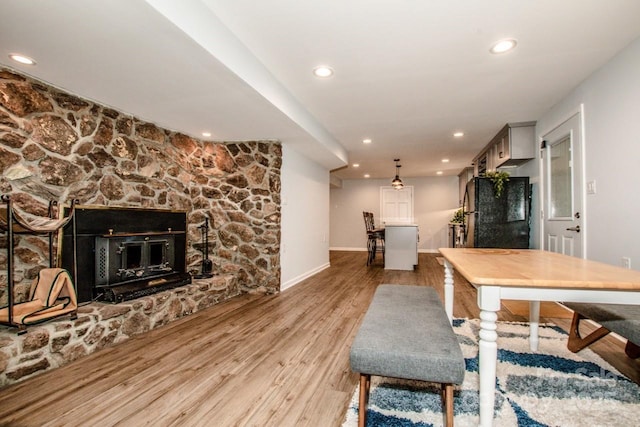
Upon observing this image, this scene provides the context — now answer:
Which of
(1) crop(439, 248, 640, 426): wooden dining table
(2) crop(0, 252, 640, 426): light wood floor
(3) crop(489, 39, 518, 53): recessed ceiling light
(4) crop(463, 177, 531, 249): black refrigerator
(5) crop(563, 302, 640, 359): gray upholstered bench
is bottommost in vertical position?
(2) crop(0, 252, 640, 426): light wood floor

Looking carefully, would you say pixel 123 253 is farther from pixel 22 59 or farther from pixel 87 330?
pixel 22 59

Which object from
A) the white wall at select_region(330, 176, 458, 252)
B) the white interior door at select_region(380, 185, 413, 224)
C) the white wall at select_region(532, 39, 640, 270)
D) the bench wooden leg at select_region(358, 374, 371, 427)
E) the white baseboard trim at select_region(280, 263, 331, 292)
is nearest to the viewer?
the bench wooden leg at select_region(358, 374, 371, 427)

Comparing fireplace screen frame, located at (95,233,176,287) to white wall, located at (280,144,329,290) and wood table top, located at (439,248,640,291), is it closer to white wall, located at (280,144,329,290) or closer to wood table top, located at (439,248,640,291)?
white wall, located at (280,144,329,290)

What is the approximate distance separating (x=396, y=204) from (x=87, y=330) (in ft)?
27.6

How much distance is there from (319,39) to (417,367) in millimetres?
2203

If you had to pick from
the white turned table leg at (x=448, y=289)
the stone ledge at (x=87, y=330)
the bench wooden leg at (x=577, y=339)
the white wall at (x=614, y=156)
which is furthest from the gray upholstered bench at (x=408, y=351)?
the stone ledge at (x=87, y=330)

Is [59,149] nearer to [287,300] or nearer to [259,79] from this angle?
[259,79]

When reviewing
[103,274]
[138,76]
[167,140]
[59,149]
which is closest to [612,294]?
[138,76]

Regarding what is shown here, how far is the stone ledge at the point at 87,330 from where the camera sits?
6.43 ft

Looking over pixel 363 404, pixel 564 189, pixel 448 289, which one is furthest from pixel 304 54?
pixel 564 189

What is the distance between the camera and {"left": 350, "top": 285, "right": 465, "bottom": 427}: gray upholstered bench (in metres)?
1.24

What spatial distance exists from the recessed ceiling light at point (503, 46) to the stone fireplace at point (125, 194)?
2.79 meters

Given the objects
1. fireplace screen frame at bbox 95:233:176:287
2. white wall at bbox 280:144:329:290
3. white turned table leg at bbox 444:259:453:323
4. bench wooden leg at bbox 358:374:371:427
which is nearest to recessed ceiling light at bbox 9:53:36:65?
fireplace screen frame at bbox 95:233:176:287

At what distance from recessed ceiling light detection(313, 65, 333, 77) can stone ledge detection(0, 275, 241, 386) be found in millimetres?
2602
